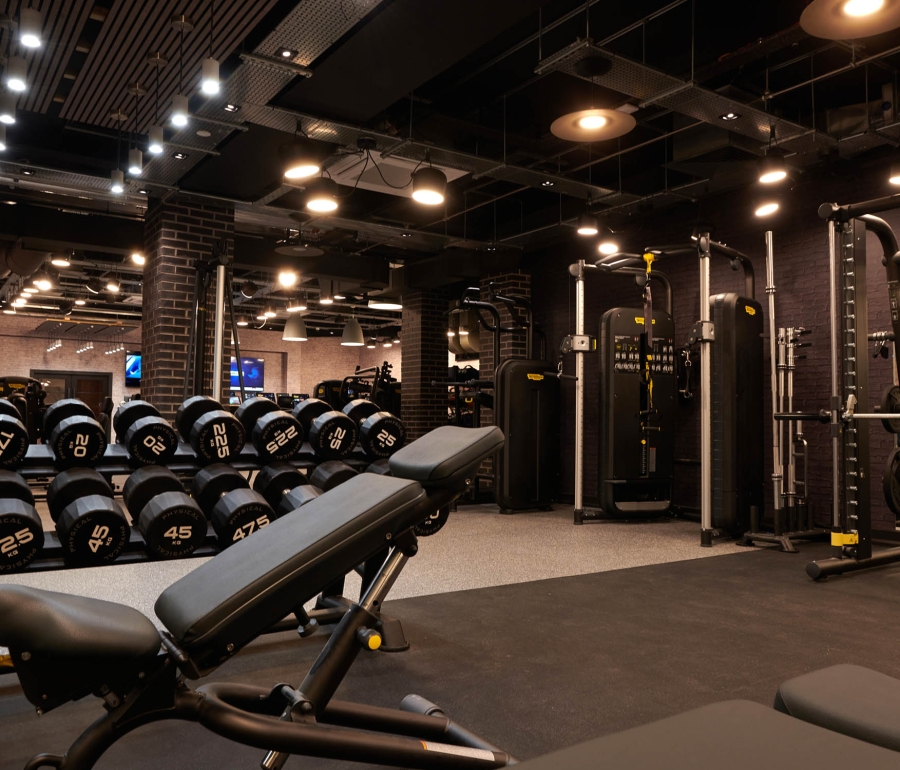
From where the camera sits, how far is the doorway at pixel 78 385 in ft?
60.6

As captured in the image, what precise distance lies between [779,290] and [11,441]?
6028 mm

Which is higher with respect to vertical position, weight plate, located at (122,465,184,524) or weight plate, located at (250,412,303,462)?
weight plate, located at (250,412,303,462)

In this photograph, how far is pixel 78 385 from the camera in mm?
18969

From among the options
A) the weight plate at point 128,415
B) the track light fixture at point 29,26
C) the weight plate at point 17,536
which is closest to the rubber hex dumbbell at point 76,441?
the weight plate at point 128,415

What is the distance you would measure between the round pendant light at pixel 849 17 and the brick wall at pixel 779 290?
2.45 meters

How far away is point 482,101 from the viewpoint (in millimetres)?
5883

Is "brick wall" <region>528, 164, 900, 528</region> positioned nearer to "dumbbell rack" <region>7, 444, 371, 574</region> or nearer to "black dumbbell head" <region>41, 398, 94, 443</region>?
"dumbbell rack" <region>7, 444, 371, 574</region>

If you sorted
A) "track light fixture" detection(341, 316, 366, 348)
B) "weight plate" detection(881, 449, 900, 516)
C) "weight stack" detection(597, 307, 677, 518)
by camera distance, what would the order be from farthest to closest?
1. "track light fixture" detection(341, 316, 366, 348)
2. "weight stack" detection(597, 307, 677, 518)
3. "weight plate" detection(881, 449, 900, 516)

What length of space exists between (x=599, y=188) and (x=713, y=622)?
14.1 feet

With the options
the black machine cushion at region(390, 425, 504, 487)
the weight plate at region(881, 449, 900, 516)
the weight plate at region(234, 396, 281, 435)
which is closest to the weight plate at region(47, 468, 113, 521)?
the weight plate at region(234, 396, 281, 435)

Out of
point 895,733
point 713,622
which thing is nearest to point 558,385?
point 713,622

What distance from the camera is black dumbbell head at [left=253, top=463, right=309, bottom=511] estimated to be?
10.8 feet

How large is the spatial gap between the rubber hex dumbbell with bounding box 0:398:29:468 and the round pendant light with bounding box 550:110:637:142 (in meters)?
3.72

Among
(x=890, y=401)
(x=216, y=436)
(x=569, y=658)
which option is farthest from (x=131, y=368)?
(x=569, y=658)
